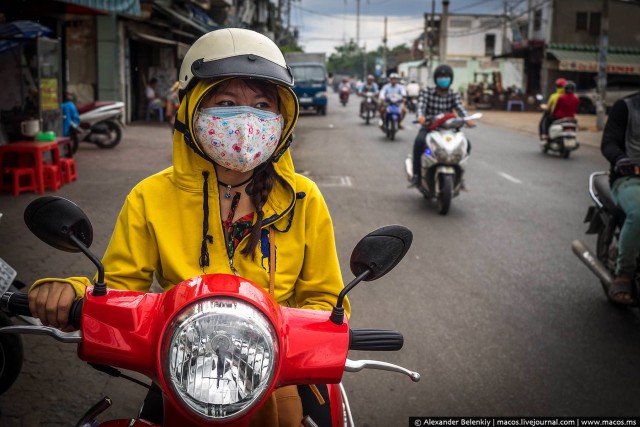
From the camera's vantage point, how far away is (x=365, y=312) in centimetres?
493

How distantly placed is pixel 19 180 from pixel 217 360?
339 inches

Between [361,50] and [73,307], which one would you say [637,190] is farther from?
[361,50]

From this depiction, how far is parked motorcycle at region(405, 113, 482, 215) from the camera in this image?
8.60 metres

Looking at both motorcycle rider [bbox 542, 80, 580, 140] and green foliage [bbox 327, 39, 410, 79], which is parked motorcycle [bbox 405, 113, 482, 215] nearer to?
motorcycle rider [bbox 542, 80, 580, 140]

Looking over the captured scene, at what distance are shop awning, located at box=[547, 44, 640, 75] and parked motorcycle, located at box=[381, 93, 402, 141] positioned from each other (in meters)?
23.5

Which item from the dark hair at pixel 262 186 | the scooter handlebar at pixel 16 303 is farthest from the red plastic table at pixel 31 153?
the scooter handlebar at pixel 16 303

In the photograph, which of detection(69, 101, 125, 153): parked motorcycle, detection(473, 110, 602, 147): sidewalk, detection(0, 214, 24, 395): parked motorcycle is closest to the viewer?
detection(0, 214, 24, 395): parked motorcycle

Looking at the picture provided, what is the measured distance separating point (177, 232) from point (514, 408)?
7.27 feet

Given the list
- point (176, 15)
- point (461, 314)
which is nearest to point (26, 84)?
→ point (461, 314)

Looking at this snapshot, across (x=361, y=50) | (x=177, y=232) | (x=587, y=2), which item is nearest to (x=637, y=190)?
(x=177, y=232)

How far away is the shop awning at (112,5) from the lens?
9383 mm

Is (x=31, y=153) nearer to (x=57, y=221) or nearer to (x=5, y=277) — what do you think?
(x=5, y=277)

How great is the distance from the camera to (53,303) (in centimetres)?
176

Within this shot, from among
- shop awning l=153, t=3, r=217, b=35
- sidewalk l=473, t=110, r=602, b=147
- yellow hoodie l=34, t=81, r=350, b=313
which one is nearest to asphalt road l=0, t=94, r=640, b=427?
yellow hoodie l=34, t=81, r=350, b=313
